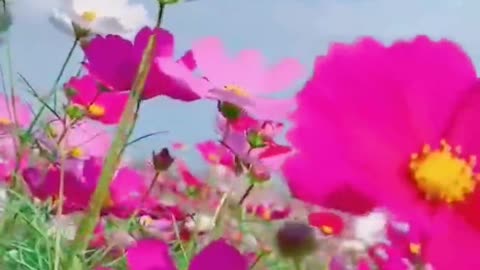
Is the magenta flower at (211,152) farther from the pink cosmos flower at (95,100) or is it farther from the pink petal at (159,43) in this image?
the pink petal at (159,43)

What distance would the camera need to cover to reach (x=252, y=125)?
72 cm

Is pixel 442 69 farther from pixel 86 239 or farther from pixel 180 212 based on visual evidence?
pixel 180 212

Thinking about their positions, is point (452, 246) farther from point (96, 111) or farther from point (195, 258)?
point (96, 111)

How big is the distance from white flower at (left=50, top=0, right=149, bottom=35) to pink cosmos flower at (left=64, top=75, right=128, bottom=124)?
4cm

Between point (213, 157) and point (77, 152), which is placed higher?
point (77, 152)

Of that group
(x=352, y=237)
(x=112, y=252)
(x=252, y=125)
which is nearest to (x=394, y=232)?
(x=252, y=125)

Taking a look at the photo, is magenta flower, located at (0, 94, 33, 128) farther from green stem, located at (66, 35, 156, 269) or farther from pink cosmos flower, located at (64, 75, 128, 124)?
green stem, located at (66, 35, 156, 269)

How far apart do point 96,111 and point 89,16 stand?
64 mm

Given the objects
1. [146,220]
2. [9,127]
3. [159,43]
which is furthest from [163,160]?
[159,43]

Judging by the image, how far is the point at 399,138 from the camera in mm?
372

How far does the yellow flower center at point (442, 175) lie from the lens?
37 cm

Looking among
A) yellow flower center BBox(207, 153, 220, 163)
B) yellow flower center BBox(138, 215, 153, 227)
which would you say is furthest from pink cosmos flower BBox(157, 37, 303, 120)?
yellow flower center BBox(207, 153, 220, 163)

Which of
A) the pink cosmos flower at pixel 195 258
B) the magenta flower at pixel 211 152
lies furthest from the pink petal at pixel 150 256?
the magenta flower at pixel 211 152

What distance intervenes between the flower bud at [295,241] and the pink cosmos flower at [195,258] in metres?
0.06
